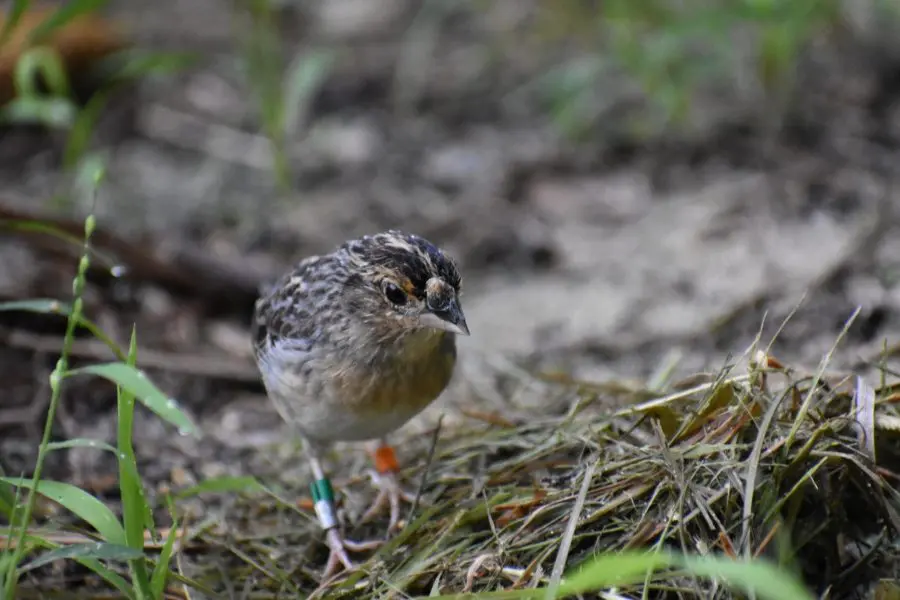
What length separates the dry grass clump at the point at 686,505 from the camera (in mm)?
3424

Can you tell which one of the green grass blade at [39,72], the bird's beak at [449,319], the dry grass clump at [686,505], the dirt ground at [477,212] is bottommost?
the dirt ground at [477,212]

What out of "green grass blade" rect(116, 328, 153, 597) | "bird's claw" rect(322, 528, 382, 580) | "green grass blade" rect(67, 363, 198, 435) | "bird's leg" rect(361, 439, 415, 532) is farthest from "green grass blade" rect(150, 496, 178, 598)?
"bird's leg" rect(361, 439, 415, 532)

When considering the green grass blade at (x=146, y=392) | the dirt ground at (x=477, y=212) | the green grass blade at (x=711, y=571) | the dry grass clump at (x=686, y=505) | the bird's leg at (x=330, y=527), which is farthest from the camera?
the dirt ground at (x=477, y=212)

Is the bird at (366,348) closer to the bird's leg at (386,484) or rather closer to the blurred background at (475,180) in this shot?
the bird's leg at (386,484)

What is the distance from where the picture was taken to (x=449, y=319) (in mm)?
3830

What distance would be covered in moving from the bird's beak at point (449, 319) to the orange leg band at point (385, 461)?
79 centimetres

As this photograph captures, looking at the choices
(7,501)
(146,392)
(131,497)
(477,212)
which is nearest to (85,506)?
(131,497)

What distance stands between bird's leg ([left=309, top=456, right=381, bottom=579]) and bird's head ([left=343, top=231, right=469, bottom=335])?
25.8 inches

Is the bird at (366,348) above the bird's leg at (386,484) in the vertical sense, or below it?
above

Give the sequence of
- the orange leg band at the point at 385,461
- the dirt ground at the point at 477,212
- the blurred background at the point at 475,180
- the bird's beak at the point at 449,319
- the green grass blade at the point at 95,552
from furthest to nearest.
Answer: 1. the blurred background at the point at 475,180
2. the dirt ground at the point at 477,212
3. the orange leg band at the point at 385,461
4. the bird's beak at the point at 449,319
5. the green grass blade at the point at 95,552

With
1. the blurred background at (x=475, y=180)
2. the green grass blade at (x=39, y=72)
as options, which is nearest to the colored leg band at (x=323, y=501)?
the blurred background at (x=475, y=180)

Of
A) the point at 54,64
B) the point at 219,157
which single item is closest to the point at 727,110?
the point at 219,157

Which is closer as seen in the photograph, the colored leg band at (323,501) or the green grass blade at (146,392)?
the green grass blade at (146,392)

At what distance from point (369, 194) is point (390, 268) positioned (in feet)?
11.9
